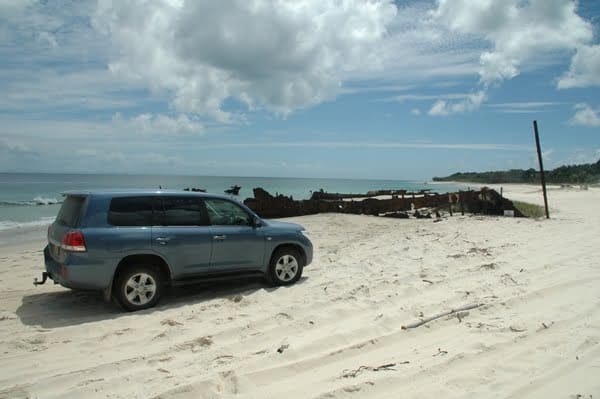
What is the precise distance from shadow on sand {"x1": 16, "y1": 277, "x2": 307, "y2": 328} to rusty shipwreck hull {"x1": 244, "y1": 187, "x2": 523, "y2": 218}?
1108 cm

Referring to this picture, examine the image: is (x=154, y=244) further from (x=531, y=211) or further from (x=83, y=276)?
(x=531, y=211)

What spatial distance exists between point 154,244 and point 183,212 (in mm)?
697

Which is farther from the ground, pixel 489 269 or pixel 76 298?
pixel 76 298

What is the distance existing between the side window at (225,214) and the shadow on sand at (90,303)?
3.46 ft

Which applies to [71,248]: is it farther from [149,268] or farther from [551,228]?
[551,228]

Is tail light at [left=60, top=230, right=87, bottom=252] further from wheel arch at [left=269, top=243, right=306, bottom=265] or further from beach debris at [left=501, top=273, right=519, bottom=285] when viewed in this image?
beach debris at [left=501, top=273, right=519, bottom=285]

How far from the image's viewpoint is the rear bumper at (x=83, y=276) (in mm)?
5215

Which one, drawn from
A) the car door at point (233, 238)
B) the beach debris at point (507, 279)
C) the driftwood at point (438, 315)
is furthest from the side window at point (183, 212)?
the beach debris at point (507, 279)

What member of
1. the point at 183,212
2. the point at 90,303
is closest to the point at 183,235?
the point at 183,212

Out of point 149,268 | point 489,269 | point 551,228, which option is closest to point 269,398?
point 149,268

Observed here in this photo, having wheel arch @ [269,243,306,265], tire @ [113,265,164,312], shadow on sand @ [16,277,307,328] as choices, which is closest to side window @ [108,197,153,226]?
tire @ [113,265,164,312]

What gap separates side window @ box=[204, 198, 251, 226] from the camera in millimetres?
6503

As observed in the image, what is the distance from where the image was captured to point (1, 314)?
221 inches

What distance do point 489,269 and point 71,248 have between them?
6.32 metres
